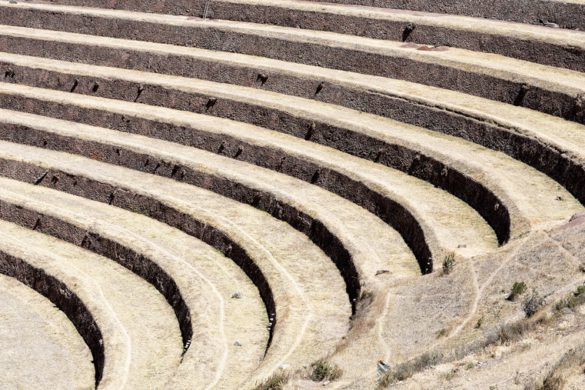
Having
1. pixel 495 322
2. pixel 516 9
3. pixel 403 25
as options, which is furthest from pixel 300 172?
pixel 495 322

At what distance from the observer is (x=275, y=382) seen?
13.8m

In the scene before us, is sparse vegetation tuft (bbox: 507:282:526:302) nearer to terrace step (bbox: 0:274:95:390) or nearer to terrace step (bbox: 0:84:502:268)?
terrace step (bbox: 0:84:502:268)

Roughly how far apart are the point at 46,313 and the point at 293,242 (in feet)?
17.2

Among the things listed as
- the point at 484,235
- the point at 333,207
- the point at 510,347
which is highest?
the point at 333,207

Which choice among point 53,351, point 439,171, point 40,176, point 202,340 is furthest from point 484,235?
point 40,176

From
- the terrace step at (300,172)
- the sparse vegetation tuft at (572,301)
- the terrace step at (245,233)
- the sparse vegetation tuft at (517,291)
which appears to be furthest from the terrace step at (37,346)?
the sparse vegetation tuft at (572,301)

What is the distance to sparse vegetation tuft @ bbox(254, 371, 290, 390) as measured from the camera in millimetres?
13648

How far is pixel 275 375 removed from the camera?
14.4 metres

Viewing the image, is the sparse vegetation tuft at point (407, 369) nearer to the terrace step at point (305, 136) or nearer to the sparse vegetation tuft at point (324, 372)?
the sparse vegetation tuft at point (324, 372)

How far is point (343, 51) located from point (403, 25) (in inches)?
72.0

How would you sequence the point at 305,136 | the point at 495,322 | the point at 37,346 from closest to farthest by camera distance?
the point at 495,322 → the point at 37,346 → the point at 305,136

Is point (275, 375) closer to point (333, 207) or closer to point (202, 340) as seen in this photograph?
point (202, 340)

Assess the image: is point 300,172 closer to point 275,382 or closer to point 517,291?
point 517,291

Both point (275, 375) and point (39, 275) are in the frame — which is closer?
point (275, 375)
